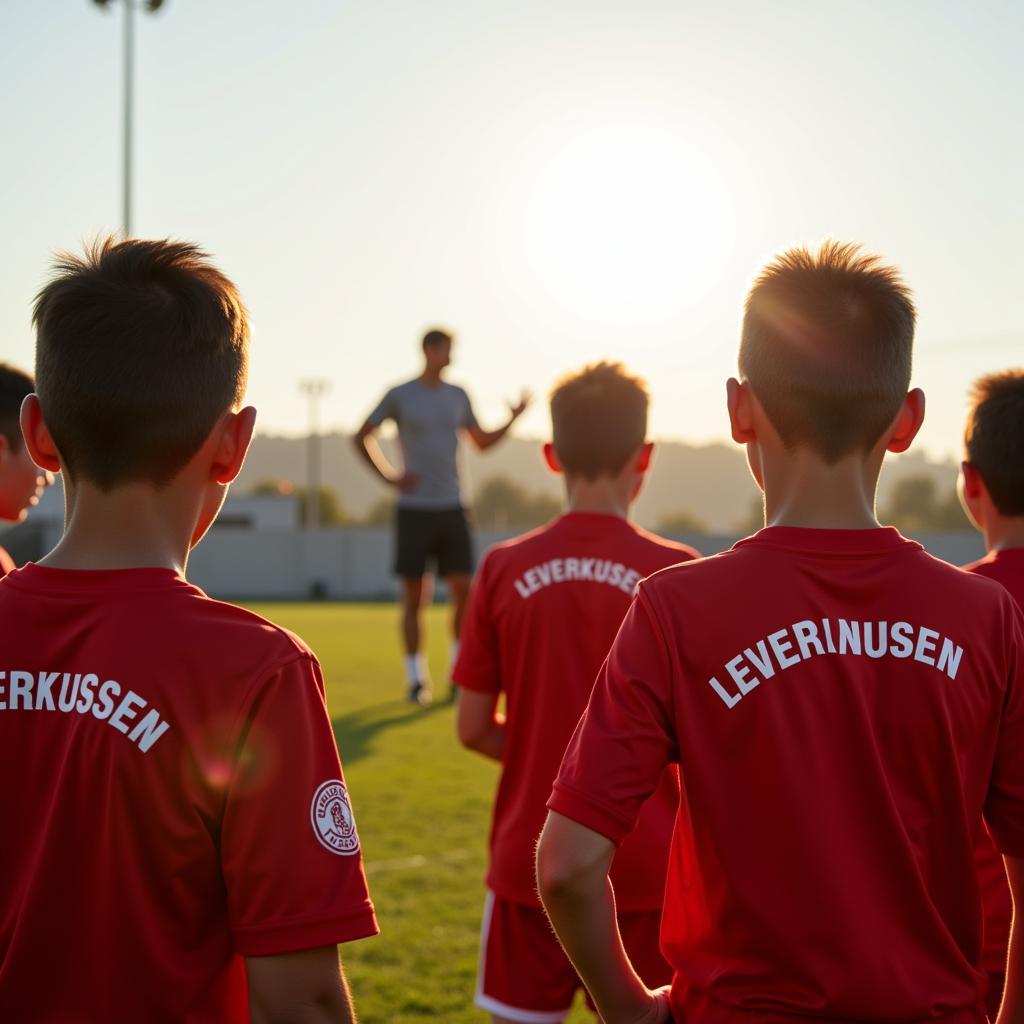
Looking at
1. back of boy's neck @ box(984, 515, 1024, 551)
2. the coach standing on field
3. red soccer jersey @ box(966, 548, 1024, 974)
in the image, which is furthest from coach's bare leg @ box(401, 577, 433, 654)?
red soccer jersey @ box(966, 548, 1024, 974)

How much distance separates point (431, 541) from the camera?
9.49 metres

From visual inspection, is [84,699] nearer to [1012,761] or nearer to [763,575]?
[763,575]

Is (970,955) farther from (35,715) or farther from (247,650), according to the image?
(35,715)

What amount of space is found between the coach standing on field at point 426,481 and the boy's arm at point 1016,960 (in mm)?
7177

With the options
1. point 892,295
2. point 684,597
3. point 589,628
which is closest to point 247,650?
point 684,597

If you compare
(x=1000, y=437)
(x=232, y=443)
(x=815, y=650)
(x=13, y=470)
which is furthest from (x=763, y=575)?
(x=13, y=470)

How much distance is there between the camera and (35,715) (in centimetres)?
151

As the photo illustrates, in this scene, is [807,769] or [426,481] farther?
[426,481]

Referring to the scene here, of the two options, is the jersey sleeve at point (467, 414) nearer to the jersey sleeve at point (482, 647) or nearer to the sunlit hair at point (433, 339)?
the sunlit hair at point (433, 339)

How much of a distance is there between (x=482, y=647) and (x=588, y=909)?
4.87 ft

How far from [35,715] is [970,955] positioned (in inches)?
52.6

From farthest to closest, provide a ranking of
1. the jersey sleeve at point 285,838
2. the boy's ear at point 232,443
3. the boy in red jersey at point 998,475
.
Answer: the boy in red jersey at point 998,475 < the boy's ear at point 232,443 < the jersey sleeve at point 285,838

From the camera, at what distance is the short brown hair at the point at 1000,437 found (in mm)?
2631

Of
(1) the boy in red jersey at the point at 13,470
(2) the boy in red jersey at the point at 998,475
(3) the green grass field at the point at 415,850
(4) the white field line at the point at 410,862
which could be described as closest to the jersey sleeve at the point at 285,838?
(2) the boy in red jersey at the point at 998,475
